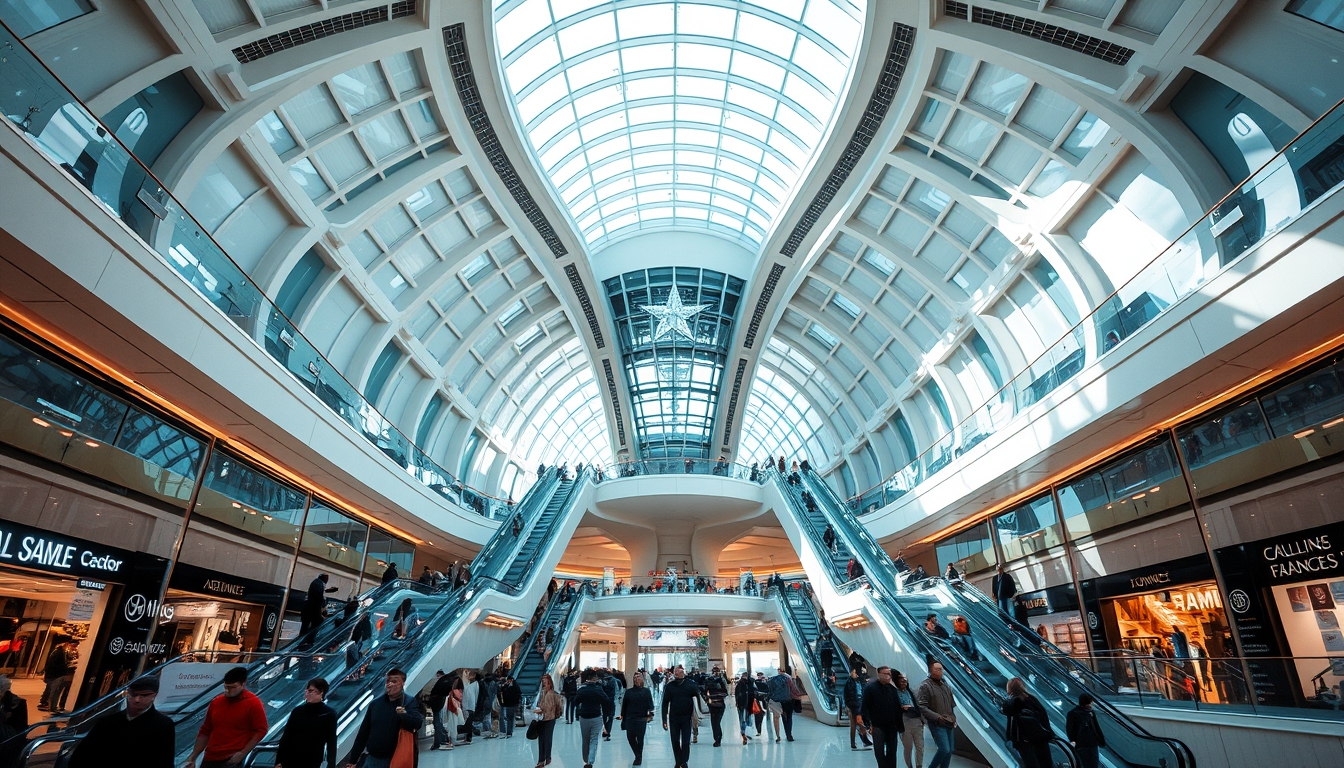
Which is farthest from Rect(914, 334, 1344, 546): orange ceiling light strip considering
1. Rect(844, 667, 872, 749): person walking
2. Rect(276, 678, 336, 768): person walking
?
Rect(276, 678, 336, 768): person walking

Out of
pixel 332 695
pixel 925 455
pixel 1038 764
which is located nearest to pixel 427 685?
pixel 332 695

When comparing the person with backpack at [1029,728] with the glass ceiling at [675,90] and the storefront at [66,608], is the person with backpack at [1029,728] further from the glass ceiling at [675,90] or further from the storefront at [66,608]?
the glass ceiling at [675,90]

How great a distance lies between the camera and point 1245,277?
863cm

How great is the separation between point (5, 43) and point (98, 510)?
21.1ft

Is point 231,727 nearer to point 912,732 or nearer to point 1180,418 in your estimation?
point 912,732

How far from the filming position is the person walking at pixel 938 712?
6742 mm

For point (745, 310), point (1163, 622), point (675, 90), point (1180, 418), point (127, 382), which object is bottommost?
point (1163, 622)

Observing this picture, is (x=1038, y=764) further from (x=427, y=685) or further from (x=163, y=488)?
(x=163, y=488)

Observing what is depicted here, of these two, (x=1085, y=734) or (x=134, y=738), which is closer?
(x=134, y=738)

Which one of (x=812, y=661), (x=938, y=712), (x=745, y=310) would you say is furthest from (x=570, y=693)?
(x=745, y=310)

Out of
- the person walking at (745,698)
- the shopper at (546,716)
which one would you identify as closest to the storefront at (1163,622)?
the person walking at (745,698)

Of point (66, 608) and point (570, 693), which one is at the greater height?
point (66, 608)

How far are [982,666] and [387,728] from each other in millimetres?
7840

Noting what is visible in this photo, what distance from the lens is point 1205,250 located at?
9.45 metres
